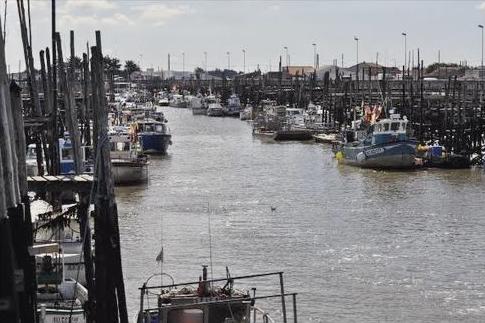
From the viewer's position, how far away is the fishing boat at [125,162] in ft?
161

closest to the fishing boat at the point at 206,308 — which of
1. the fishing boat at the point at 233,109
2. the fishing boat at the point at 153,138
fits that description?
the fishing boat at the point at 153,138

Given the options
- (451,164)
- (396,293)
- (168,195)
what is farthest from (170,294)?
(451,164)

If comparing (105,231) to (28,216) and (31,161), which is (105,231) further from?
(31,161)

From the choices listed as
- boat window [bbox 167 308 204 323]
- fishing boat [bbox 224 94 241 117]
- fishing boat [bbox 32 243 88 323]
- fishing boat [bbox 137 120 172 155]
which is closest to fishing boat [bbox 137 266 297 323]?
boat window [bbox 167 308 204 323]

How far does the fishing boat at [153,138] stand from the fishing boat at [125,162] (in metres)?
13.5

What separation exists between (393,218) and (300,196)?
26.7ft

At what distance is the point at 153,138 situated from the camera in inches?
2726

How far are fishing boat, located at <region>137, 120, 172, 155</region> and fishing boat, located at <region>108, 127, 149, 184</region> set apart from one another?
13.5 m

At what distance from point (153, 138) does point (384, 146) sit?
18.5m

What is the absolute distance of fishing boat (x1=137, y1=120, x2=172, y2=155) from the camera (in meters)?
69.2

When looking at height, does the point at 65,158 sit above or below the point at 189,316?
above

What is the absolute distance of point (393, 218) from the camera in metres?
39.5

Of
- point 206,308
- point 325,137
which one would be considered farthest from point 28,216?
point 325,137

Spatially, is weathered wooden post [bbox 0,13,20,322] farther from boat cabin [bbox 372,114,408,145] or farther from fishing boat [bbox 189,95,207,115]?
fishing boat [bbox 189,95,207,115]
